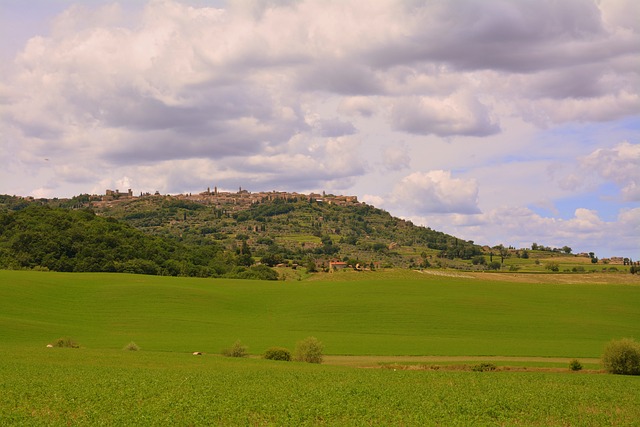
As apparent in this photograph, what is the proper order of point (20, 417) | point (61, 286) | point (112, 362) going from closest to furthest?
point (20, 417) → point (112, 362) → point (61, 286)

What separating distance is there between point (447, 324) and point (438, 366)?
32293 mm

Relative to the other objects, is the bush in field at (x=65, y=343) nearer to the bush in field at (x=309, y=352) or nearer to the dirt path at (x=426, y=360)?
the bush in field at (x=309, y=352)

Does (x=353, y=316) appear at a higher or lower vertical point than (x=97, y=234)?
lower

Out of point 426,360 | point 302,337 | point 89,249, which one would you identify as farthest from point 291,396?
point 89,249

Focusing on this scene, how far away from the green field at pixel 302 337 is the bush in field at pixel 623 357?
3801 mm

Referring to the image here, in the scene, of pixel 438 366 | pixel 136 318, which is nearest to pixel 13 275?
pixel 136 318

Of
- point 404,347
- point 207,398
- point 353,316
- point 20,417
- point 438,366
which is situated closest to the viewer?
point 20,417

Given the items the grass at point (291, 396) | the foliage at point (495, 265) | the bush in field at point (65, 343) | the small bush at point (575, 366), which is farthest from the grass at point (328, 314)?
the foliage at point (495, 265)

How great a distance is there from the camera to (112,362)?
47906 millimetres

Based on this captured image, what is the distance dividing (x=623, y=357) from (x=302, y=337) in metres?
34.0

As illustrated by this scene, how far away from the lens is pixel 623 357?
53094 millimetres

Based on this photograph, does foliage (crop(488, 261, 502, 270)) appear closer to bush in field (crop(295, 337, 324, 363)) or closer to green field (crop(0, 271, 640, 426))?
green field (crop(0, 271, 640, 426))

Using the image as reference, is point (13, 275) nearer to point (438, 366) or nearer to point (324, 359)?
point (324, 359)

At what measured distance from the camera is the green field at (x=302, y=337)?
99.1ft
